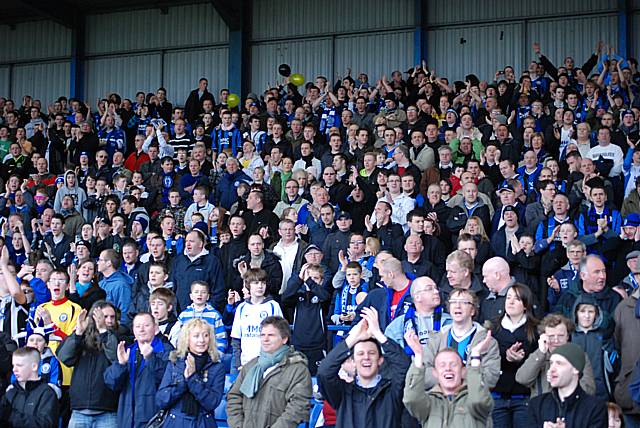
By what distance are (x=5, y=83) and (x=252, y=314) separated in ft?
62.0

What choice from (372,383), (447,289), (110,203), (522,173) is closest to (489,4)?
(522,173)

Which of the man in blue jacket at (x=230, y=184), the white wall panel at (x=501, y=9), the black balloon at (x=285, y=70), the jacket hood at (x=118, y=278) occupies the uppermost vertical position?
the white wall panel at (x=501, y=9)

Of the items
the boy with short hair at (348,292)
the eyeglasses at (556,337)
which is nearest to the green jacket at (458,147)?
the boy with short hair at (348,292)

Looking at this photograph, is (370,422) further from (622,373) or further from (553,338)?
(622,373)

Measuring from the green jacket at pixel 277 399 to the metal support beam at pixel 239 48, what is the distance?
16.2 meters

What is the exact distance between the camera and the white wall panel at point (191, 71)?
2338 cm

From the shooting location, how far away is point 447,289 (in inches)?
360

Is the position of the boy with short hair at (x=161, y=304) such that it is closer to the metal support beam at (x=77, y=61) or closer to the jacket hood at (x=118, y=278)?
the jacket hood at (x=118, y=278)

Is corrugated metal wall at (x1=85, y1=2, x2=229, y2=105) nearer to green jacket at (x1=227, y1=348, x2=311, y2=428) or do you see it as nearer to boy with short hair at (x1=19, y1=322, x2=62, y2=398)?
boy with short hair at (x1=19, y1=322, x2=62, y2=398)

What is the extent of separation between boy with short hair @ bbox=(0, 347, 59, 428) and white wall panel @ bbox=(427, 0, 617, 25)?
607 inches

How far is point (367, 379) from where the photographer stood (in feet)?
21.2

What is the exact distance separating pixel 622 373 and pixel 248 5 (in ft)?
55.9

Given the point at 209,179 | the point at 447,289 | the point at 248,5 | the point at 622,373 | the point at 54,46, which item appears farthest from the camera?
the point at 54,46

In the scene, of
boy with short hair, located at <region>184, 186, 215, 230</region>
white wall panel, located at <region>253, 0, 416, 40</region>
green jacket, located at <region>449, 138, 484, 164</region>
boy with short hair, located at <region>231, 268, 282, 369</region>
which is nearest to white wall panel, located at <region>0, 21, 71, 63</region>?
white wall panel, located at <region>253, 0, 416, 40</region>
